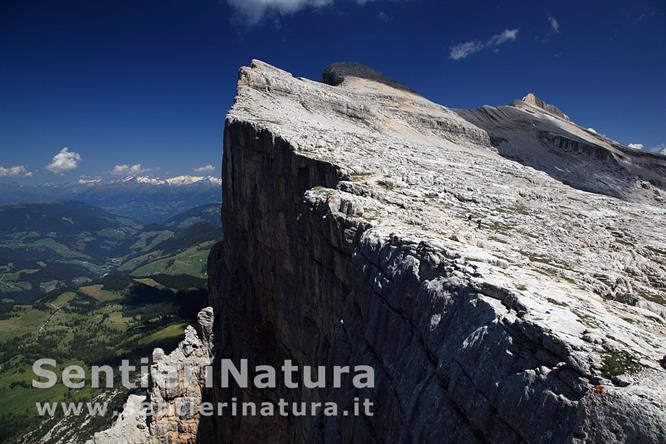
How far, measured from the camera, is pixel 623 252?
1914 centimetres

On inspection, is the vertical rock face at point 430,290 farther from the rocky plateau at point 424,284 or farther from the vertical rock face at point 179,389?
the vertical rock face at point 179,389

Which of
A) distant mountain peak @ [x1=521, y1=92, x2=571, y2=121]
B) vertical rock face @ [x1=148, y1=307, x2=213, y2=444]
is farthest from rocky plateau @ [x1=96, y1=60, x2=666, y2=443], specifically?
distant mountain peak @ [x1=521, y1=92, x2=571, y2=121]

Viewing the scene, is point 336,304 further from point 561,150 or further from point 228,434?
point 561,150

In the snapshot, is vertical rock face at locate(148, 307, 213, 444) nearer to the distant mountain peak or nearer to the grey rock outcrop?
the grey rock outcrop

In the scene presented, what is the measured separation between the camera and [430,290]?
12383 mm

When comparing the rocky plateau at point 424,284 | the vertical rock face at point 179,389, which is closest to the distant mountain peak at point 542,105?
the rocky plateau at point 424,284

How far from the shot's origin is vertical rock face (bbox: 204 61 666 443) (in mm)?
8352

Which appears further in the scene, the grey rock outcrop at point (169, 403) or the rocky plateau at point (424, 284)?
the grey rock outcrop at point (169, 403)

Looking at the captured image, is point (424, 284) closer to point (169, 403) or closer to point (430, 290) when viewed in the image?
point (430, 290)

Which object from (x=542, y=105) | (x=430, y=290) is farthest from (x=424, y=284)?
(x=542, y=105)

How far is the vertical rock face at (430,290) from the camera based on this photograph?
27.4 feet

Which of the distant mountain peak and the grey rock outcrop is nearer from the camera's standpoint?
the grey rock outcrop

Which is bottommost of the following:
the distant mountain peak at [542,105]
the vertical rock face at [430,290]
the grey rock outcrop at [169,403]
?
the grey rock outcrop at [169,403]

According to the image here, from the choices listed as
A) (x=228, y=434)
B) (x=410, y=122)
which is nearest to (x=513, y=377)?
(x=228, y=434)
